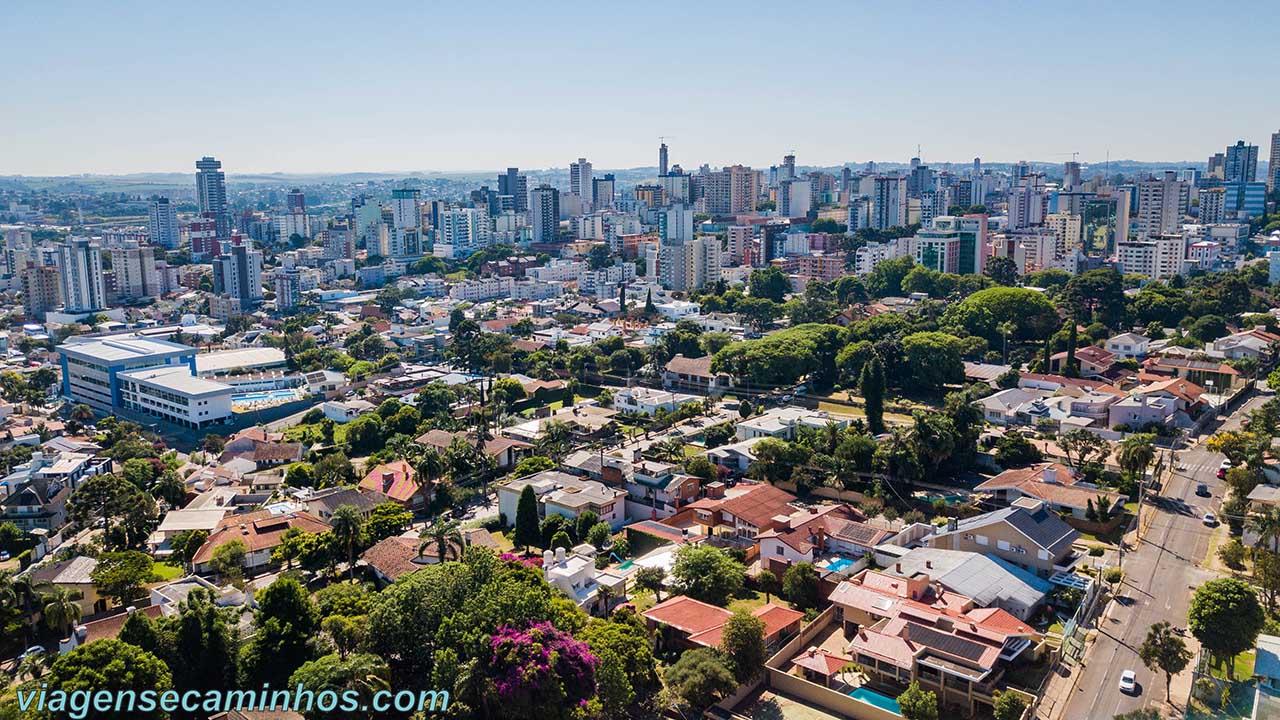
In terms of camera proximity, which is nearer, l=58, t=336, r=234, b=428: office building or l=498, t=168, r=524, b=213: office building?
l=58, t=336, r=234, b=428: office building

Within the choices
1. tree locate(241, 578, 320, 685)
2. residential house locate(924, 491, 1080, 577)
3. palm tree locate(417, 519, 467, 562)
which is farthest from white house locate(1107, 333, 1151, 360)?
tree locate(241, 578, 320, 685)

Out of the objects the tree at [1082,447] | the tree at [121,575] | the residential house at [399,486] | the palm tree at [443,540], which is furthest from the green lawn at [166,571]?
the tree at [1082,447]

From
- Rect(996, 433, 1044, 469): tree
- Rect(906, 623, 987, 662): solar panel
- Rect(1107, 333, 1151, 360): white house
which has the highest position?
Rect(1107, 333, 1151, 360): white house

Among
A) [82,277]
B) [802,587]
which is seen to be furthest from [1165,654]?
[82,277]

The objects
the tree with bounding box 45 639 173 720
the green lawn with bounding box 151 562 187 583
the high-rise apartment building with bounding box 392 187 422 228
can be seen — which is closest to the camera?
the tree with bounding box 45 639 173 720

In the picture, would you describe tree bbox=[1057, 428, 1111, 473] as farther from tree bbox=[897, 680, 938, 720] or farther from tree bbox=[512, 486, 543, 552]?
tree bbox=[512, 486, 543, 552]

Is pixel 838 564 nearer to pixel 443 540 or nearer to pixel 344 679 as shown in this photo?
pixel 443 540

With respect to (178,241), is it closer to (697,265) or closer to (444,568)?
(697,265)
